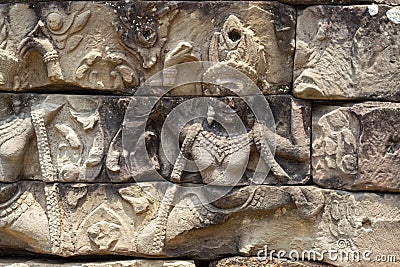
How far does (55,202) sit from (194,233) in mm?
791

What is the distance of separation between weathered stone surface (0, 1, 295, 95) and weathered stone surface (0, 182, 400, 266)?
0.59 meters

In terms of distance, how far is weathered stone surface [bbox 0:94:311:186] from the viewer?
138 inches

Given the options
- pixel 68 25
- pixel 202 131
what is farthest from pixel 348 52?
pixel 68 25

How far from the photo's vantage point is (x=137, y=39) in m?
3.46

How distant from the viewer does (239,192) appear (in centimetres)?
353

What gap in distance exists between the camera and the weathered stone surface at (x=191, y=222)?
347 centimetres

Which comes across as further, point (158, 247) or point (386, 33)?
point (158, 247)

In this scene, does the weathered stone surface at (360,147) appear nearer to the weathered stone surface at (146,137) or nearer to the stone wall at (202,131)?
the stone wall at (202,131)

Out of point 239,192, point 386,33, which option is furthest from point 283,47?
point 239,192

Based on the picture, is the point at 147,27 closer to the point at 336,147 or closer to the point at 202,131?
the point at 202,131

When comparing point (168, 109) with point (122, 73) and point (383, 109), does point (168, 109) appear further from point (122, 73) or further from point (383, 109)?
point (383, 109)

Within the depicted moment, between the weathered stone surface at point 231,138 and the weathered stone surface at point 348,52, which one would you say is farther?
the weathered stone surface at point 231,138

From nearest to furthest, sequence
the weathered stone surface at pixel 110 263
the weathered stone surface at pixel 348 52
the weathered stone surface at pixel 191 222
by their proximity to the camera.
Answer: the weathered stone surface at pixel 348 52
the weathered stone surface at pixel 191 222
the weathered stone surface at pixel 110 263

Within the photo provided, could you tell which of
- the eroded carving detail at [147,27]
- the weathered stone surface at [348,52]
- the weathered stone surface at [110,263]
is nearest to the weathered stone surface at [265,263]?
the weathered stone surface at [110,263]
